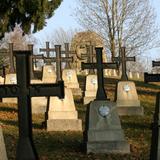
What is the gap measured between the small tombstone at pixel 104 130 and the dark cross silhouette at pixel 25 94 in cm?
311

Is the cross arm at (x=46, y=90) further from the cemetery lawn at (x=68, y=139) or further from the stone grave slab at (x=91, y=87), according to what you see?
the stone grave slab at (x=91, y=87)

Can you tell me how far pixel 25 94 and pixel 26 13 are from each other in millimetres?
10273

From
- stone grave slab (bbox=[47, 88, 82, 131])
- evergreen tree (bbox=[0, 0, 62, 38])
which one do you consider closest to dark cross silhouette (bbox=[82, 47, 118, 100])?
stone grave slab (bbox=[47, 88, 82, 131])

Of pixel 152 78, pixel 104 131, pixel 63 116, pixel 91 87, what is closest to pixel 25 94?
pixel 152 78

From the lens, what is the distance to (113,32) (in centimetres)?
3316

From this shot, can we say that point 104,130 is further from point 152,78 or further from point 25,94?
point 25,94

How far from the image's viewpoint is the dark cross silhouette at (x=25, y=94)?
660 centimetres

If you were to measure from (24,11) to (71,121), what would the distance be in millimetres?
5178

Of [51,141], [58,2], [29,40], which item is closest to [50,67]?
[58,2]

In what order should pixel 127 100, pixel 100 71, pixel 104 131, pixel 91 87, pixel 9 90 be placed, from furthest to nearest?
pixel 91 87
pixel 127 100
pixel 100 71
pixel 104 131
pixel 9 90

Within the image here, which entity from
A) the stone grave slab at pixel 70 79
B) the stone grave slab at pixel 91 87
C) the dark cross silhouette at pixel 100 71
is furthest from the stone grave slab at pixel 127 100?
the stone grave slab at pixel 70 79

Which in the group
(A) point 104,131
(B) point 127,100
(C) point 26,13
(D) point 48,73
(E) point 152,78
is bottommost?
(A) point 104,131

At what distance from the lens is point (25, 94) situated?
266 inches

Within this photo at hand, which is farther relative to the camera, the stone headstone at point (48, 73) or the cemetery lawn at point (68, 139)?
the stone headstone at point (48, 73)
